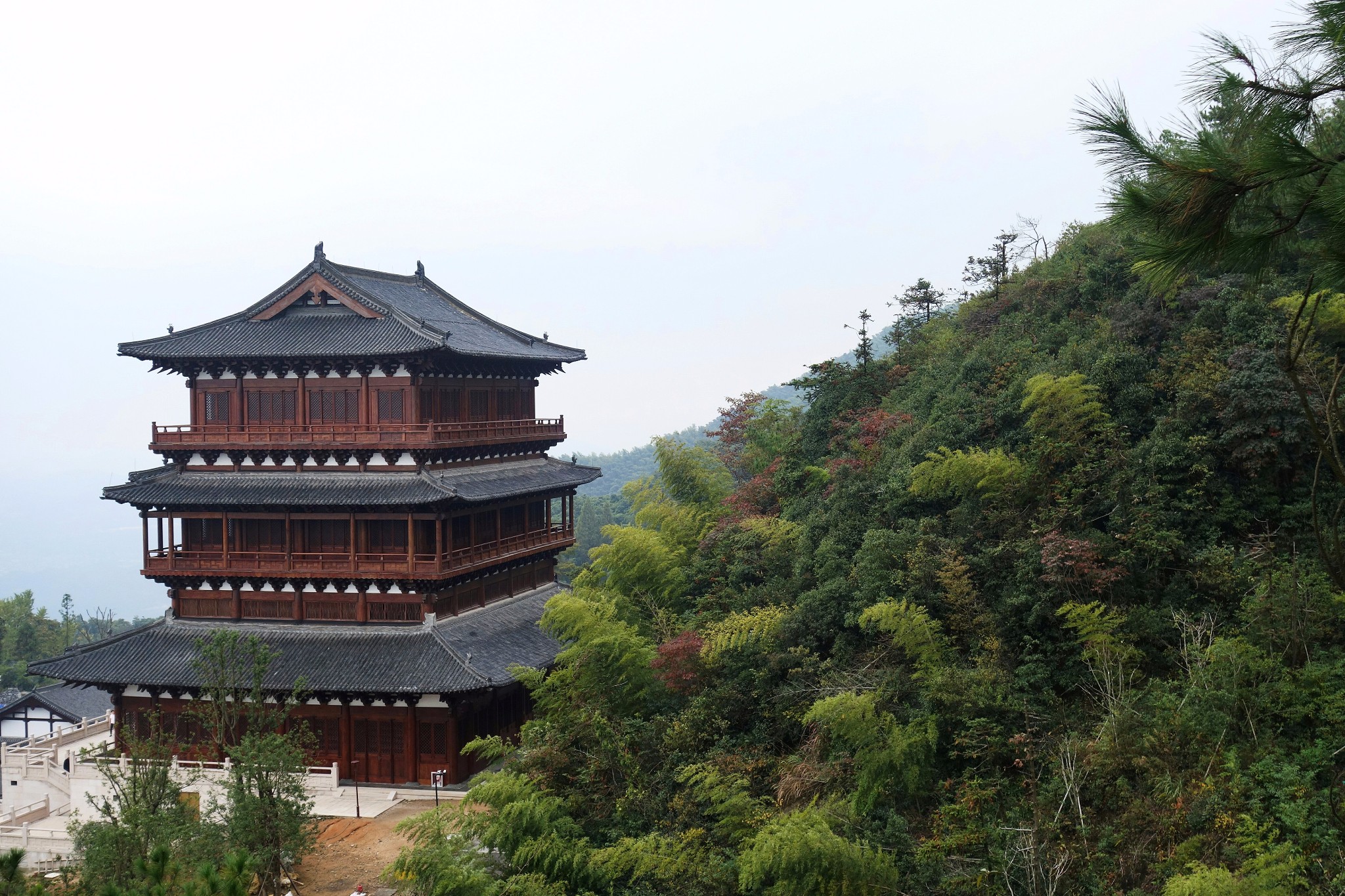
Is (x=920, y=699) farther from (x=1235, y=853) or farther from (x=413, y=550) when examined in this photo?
(x=413, y=550)

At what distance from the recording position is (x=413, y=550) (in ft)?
84.0

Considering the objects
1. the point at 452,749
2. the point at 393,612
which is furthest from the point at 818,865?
the point at 393,612

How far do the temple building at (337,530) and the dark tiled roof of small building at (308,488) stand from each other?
6 centimetres

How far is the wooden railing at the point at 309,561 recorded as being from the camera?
25.6 metres

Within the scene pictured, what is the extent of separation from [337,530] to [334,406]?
3.22 meters

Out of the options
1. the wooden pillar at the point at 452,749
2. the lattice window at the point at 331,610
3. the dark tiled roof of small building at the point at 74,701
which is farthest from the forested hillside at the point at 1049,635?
the dark tiled roof of small building at the point at 74,701

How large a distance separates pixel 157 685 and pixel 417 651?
6.39m

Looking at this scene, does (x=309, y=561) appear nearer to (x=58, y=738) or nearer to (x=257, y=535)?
(x=257, y=535)

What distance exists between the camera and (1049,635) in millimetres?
15711

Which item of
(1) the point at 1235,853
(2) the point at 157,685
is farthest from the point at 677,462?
(1) the point at 1235,853

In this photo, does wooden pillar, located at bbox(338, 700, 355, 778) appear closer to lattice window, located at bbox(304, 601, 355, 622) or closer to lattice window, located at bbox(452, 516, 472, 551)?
lattice window, located at bbox(304, 601, 355, 622)

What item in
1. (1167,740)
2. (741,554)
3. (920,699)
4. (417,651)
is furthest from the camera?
(417,651)

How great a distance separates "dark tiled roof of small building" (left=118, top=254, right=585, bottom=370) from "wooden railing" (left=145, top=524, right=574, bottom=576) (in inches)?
198

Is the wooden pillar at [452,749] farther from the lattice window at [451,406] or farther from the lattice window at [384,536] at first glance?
the lattice window at [451,406]
